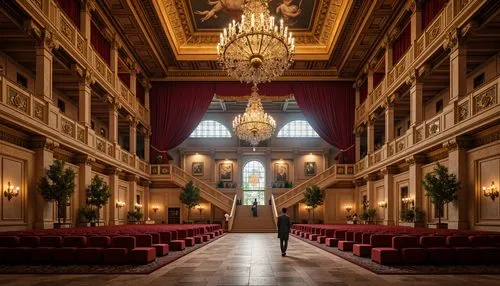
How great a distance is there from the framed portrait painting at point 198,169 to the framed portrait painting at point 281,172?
6.32 m

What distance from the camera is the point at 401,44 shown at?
2394 centimetres

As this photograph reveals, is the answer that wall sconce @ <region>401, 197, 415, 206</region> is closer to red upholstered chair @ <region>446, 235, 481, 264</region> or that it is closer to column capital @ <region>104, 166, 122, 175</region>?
red upholstered chair @ <region>446, 235, 481, 264</region>

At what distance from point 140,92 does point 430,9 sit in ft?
61.8

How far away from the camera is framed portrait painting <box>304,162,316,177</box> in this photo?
44156mm

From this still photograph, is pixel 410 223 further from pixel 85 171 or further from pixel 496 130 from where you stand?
pixel 85 171

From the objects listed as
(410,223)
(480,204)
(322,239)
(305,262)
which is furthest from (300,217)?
(305,262)

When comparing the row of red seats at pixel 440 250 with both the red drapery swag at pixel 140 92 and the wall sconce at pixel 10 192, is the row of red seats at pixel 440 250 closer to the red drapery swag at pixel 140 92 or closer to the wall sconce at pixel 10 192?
the wall sconce at pixel 10 192

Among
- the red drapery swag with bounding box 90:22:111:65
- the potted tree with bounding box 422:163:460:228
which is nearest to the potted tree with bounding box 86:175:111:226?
the red drapery swag with bounding box 90:22:111:65

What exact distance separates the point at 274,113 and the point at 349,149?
13.9 m

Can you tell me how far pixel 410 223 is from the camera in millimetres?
21938

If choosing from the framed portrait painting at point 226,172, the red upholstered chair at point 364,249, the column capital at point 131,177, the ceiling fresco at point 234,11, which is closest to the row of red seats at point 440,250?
the red upholstered chair at point 364,249

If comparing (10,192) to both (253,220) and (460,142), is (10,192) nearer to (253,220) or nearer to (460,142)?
(460,142)

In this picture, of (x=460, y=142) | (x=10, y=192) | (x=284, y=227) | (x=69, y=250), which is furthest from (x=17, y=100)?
(x=460, y=142)

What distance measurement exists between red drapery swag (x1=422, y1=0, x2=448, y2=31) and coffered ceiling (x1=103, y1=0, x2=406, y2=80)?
5.82 feet
